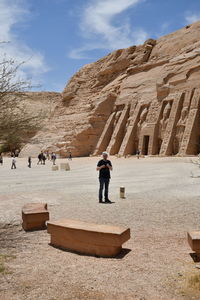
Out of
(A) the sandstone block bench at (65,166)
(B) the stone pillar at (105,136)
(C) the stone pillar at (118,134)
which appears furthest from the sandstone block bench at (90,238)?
(B) the stone pillar at (105,136)

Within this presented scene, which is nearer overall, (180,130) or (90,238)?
(90,238)

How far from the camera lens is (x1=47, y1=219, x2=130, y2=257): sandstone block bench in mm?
4770

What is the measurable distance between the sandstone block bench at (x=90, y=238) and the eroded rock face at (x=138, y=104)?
2167cm

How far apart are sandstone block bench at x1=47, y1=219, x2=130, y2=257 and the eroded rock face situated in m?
21.7

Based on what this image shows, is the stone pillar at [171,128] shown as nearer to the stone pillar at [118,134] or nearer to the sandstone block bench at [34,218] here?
the stone pillar at [118,134]

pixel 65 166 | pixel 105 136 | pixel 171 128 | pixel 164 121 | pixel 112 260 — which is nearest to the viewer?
pixel 112 260

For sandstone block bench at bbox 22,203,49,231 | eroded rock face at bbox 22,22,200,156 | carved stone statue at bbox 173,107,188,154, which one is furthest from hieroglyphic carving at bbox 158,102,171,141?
sandstone block bench at bbox 22,203,49,231

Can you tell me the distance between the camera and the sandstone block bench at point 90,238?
477 centimetres

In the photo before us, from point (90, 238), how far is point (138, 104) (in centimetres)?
2988

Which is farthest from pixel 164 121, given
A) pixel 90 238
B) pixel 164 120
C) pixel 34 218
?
pixel 90 238

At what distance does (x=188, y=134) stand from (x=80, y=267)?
23.1 metres

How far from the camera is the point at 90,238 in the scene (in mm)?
4934

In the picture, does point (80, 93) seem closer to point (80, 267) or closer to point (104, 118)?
point (104, 118)

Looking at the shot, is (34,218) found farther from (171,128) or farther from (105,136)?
(105,136)
